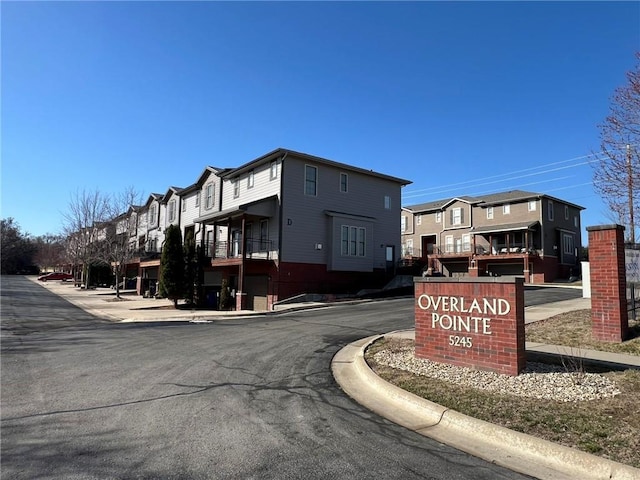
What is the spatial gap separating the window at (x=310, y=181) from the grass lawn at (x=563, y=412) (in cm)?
2061

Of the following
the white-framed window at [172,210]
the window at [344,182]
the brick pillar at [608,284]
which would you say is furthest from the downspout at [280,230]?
the white-framed window at [172,210]

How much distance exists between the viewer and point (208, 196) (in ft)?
115

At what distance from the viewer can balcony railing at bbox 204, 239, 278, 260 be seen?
26953mm

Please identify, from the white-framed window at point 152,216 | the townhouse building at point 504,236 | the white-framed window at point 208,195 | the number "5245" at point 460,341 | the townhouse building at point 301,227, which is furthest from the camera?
the white-framed window at point 152,216

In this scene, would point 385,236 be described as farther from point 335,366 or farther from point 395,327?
point 335,366

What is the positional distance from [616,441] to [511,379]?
86.9 inches

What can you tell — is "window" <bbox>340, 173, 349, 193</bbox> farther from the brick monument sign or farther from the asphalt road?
the brick monument sign

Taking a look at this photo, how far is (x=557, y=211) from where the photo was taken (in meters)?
41.7

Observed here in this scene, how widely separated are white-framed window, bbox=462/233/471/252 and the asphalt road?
123 ft

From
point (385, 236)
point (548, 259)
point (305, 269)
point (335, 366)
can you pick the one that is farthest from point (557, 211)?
point (335, 366)

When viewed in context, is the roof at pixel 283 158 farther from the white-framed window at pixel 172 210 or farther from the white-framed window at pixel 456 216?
the white-framed window at pixel 456 216

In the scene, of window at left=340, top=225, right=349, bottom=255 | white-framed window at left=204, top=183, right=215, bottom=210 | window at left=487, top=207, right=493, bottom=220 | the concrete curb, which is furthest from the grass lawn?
window at left=487, top=207, right=493, bottom=220

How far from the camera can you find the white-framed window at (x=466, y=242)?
44969 mm

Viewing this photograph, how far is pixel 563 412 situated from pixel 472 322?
2.21 metres
